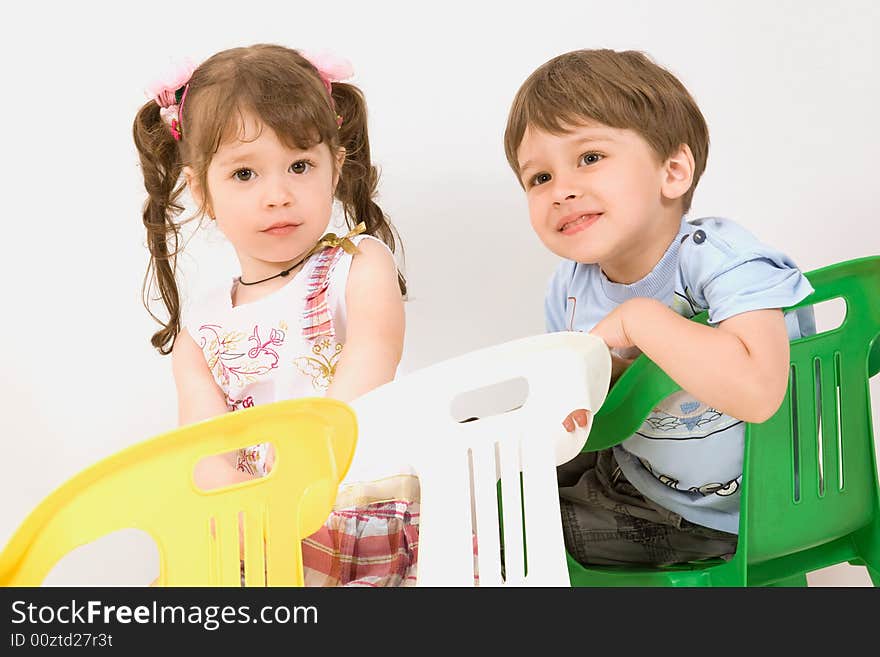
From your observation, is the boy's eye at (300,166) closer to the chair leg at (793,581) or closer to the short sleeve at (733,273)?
the short sleeve at (733,273)

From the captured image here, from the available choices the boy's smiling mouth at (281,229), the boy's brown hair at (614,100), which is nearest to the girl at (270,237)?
the boy's smiling mouth at (281,229)

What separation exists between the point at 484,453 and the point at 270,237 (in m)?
0.65

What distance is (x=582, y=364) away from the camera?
114 centimetres

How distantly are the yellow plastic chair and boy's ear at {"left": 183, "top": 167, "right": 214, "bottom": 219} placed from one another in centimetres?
74

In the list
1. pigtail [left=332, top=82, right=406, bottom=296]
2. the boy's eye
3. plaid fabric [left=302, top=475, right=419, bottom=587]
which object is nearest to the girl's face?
the boy's eye

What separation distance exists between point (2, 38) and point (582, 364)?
4.82 ft

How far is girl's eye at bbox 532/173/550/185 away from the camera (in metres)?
1.55

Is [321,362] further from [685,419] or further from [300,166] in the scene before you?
[685,419]

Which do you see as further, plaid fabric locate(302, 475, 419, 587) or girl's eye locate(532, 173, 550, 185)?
girl's eye locate(532, 173, 550, 185)

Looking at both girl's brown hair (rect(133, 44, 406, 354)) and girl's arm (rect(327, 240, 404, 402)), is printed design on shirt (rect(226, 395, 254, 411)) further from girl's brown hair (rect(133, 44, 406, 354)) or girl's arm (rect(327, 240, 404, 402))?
girl's brown hair (rect(133, 44, 406, 354))

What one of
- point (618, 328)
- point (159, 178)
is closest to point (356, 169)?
point (159, 178)

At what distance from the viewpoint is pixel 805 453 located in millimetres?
1385
